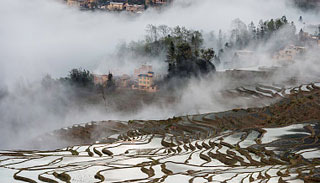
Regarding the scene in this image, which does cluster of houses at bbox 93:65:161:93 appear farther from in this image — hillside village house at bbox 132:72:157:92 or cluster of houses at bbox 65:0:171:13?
cluster of houses at bbox 65:0:171:13

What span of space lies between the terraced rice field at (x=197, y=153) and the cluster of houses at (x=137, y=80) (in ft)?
22.8

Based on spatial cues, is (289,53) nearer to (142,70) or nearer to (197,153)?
(142,70)

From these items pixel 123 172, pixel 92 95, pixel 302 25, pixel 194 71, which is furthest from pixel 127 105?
pixel 302 25

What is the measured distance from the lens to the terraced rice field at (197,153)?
6152mm

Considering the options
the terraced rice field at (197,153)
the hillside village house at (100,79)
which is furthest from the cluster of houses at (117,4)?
the terraced rice field at (197,153)

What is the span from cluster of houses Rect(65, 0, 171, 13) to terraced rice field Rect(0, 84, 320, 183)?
12744 mm

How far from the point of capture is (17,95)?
56.2ft

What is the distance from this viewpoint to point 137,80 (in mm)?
19656

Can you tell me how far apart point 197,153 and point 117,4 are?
59.6 feet

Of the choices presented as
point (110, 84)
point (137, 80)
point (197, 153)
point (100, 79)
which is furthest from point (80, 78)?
point (197, 153)

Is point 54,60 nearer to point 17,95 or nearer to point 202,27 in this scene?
point 17,95

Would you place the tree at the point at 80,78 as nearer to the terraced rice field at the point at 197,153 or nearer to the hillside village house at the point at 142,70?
the hillside village house at the point at 142,70

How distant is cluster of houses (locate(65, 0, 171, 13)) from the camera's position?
23.0 meters

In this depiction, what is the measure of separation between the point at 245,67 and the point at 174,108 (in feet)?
23.9
